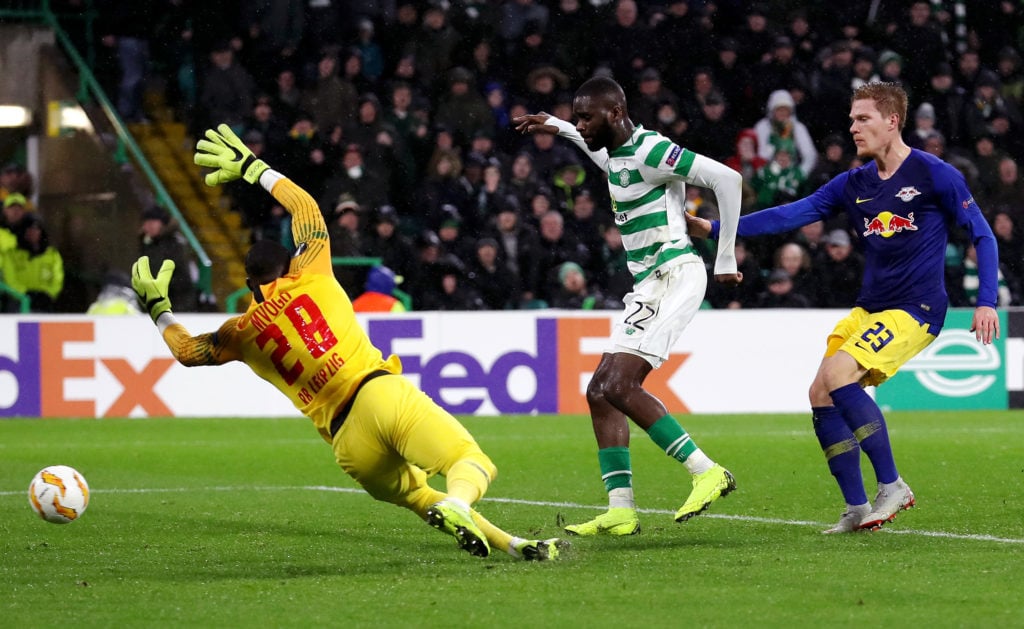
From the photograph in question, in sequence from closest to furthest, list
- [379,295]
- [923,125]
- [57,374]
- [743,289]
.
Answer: [57,374] < [379,295] < [743,289] < [923,125]

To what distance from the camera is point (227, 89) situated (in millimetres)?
19703

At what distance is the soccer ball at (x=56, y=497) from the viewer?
7.69 m

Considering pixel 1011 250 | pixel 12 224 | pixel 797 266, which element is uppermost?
pixel 12 224

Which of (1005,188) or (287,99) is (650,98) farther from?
(287,99)

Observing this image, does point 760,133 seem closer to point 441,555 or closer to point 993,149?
point 993,149

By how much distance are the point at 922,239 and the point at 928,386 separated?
950 cm

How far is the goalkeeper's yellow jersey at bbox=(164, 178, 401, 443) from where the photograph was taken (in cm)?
651

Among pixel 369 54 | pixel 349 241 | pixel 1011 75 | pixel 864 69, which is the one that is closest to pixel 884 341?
pixel 349 241

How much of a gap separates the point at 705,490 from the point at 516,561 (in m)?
1.05

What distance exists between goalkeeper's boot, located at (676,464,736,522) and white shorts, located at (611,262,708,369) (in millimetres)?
562

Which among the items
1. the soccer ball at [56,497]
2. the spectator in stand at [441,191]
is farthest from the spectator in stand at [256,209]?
the soccer ball at [56,497]

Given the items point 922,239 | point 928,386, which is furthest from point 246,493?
point 928,386

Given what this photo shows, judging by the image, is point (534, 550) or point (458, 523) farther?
point (534, 550)

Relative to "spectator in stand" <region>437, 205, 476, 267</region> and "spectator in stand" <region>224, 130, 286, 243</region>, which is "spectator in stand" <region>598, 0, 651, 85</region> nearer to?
"spectator in stand" <region>437, 205, 476, 267</region>
